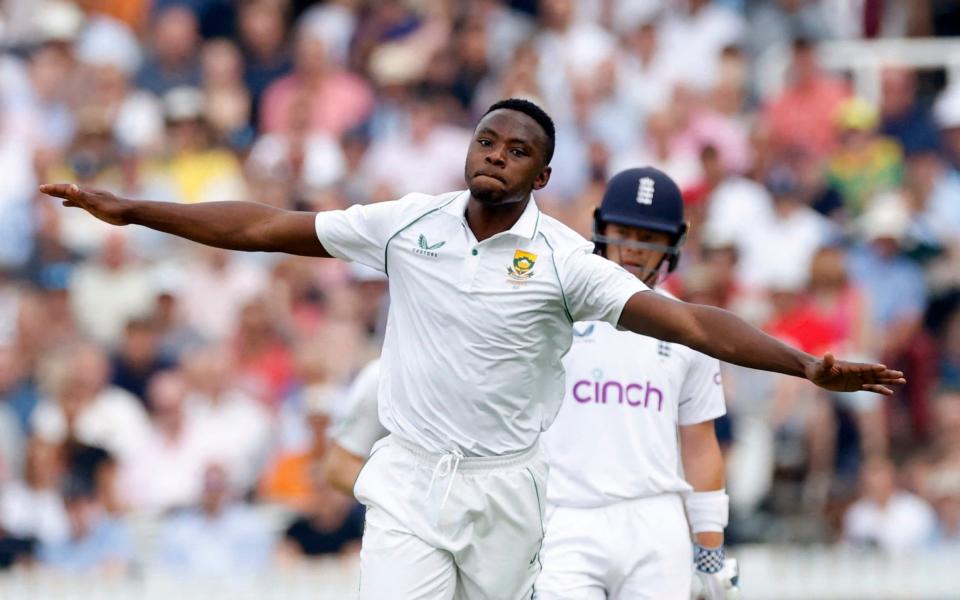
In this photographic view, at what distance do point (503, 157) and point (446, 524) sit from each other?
1.30 m

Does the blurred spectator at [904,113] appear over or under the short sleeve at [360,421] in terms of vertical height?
over

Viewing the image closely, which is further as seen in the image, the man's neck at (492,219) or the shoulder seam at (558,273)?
the man's neck at (492,219)

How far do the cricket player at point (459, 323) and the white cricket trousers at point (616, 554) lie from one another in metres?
0.82

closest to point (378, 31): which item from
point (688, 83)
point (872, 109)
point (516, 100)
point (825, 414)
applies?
point (688, 83)

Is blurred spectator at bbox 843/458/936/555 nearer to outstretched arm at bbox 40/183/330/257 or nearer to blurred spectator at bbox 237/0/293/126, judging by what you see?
blurred spectator at bbox 237/0/293/126

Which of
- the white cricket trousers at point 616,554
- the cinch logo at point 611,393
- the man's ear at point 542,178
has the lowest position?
the white cricket trousers at point 616,554

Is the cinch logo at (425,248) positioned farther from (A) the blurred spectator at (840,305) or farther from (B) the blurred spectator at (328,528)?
(A) the blurred spectator at (840,305)

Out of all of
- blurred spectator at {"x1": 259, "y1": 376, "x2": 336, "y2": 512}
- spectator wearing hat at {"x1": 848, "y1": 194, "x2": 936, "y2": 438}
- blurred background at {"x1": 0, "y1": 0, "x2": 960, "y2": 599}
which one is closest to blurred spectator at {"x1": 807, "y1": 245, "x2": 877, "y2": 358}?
blurred background at {"x1": 0, "y1": 0, "x2": 960, "y2": 599}

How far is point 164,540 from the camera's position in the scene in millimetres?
11922

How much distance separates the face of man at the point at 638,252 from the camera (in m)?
7.70

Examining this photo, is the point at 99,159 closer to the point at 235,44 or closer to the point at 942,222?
the point at 235,44

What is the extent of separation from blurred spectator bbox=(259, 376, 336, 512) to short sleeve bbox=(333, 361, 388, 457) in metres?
3.55

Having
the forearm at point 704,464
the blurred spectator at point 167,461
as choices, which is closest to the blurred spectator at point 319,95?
the blurred spectator at point 167,461

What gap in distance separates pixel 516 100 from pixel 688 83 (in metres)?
8.84
